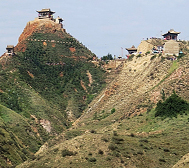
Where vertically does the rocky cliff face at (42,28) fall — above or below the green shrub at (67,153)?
above

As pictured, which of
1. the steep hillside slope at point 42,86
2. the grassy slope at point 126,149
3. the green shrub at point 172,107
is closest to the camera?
the grassy slope at point 126,149

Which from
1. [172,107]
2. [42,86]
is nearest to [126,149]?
[172,107]

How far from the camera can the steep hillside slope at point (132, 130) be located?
4519cm

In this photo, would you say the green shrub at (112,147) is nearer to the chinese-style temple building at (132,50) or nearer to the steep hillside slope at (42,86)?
the steep hillside slope at (42,86)

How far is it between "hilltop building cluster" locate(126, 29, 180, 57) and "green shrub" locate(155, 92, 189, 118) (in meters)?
26.3

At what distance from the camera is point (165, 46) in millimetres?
89312

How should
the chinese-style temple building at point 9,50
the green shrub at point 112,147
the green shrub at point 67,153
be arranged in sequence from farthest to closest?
the chinese-style temple building at point 9,50, the green shrub at point 112,147, the green shrub at point 67,153

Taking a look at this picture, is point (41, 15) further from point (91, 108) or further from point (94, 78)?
point (91, 108)

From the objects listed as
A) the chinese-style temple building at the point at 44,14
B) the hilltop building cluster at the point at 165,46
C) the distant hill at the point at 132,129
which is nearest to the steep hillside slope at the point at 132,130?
the distant hill at the point at 132,129

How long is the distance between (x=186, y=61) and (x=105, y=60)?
173 ft

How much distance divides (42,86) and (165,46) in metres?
34.7

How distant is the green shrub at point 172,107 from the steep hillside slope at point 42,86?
20482mm

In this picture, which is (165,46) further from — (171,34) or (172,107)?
(172,107)

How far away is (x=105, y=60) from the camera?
430ft
